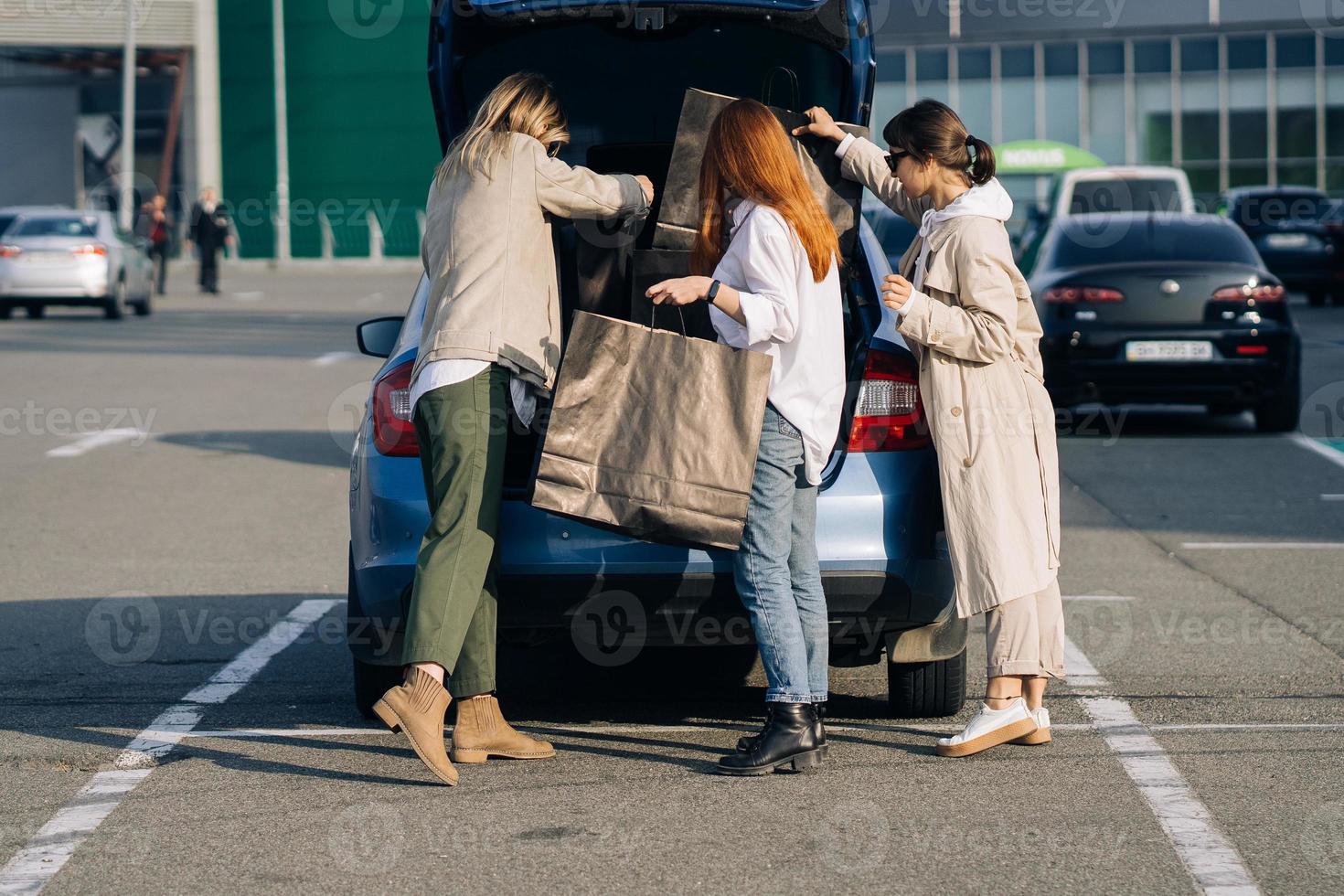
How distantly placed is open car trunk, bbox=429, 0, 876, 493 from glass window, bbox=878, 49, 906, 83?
42304 millimetres

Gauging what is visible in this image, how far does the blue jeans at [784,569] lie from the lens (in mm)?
4852

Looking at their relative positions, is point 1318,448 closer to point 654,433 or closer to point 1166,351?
point 1166,351

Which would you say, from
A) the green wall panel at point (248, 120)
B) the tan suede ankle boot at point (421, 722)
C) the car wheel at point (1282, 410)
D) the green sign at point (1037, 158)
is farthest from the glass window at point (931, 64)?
the tan suede ankle boot at point (421, 722)

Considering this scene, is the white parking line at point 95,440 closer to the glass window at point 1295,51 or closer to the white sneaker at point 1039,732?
the white sneaker at point 1039,732

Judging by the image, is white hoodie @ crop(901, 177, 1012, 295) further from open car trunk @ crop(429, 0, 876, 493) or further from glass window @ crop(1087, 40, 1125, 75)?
glass window @ crop(1087, 40, 1125, 75)

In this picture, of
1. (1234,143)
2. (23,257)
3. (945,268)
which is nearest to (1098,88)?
(1234,143)

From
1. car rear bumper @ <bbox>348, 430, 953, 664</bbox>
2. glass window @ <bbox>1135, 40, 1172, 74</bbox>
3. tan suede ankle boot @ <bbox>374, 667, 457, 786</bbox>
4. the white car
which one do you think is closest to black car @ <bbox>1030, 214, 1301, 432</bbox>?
the white car

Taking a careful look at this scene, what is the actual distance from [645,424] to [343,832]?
1272 mm

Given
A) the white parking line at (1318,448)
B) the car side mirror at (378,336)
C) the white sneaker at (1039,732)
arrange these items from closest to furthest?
the white sneaker at (1039,732) → the car side mirror at (378,336) → the white parking line at (1318,448)

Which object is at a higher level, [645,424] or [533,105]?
[533,105]

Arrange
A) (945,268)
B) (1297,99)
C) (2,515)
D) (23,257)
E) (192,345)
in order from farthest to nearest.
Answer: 1. (1297,99)
2. (23,257)
3. (192,345)
4. (2,515)
5. (945,268)

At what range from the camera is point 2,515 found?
10.4m

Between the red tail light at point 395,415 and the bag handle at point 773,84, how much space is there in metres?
1.87

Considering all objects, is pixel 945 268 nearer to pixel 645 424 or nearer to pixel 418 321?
pixel 645 424
